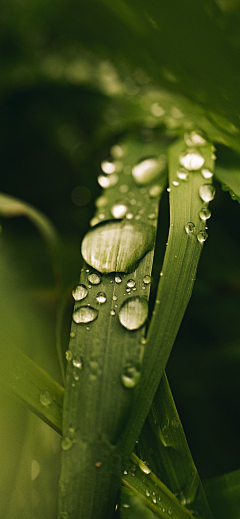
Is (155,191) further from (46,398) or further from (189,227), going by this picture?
(46,398)

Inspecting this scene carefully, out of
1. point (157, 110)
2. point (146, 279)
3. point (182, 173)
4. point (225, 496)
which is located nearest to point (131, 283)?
point (146, 279)

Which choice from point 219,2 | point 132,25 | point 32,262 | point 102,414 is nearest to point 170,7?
point 219,2

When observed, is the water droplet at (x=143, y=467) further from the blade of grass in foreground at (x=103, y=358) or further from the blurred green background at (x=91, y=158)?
the blurred green background at (x=91, y=158)

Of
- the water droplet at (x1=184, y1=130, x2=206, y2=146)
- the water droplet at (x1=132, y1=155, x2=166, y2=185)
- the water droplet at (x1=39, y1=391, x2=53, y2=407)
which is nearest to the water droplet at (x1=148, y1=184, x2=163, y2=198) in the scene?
the water droplet at (x1=132, y1=155, x2=166, y2=185)

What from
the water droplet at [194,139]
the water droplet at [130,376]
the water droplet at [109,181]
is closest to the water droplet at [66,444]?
the water droplet at [130,376]

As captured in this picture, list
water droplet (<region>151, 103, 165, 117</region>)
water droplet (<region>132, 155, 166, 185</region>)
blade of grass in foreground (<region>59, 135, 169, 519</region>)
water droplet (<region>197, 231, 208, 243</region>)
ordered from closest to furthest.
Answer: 1. blade of grass in foreground (<region>59, 135, 169, 519</region>)
2. water droplet (<region>197, 231, 208, 243</region>)
3. water droplet (<region>132, 155, 166, 185</region>)
4. water droplet (<region>151, 103, 165, 117</region>)

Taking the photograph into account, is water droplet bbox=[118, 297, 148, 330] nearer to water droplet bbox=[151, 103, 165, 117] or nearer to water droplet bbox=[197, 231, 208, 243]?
water droplet bbox=[197, 231, 208, 243]
